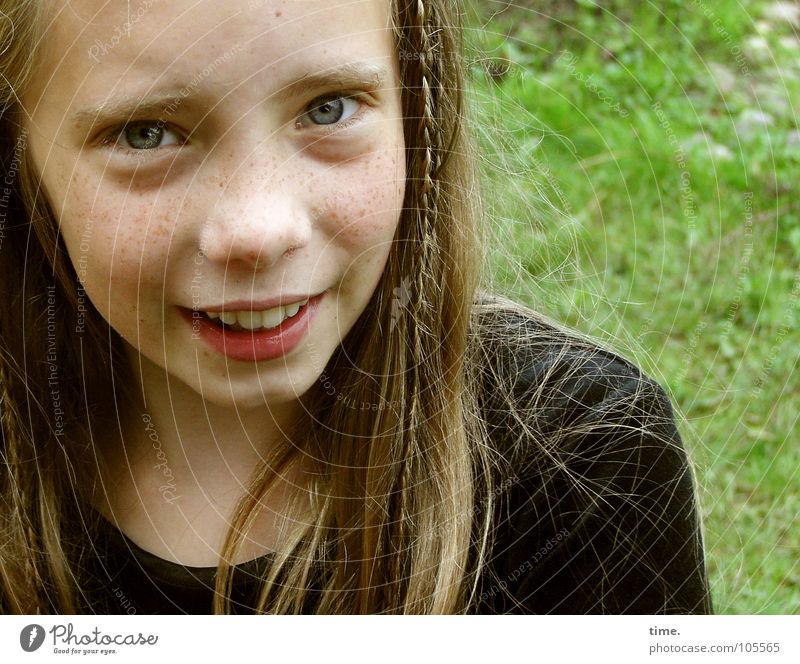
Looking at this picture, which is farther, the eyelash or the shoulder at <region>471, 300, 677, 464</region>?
the shoulder at <region>471, 300, 677, 464</region>

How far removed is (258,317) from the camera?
0.61m

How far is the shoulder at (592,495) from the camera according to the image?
2.21 feet

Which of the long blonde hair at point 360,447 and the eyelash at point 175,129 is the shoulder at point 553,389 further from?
the eyelash at point 175,129

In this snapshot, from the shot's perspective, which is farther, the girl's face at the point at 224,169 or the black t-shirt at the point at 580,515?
the black t-shirt at the point at 580,515

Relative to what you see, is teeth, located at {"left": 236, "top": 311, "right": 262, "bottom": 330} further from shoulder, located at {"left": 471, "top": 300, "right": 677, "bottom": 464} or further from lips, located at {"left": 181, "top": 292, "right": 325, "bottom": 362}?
shoulder, located at {"left": 471, "top": 300, "right": 677, "bottom": 464}

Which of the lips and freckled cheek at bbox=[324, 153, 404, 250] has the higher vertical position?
freckled cheek at bbox=[324, 153, 404, 250]

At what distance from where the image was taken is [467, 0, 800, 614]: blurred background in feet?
2.75

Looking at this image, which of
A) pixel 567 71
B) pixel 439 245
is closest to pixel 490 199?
pixel 439 245

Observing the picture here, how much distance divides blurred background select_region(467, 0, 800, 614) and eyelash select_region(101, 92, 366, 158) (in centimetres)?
15
